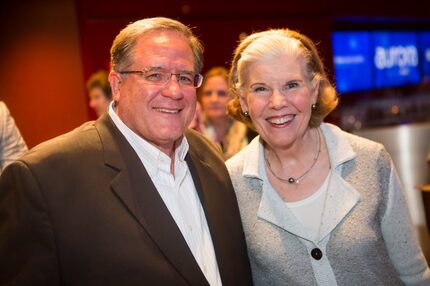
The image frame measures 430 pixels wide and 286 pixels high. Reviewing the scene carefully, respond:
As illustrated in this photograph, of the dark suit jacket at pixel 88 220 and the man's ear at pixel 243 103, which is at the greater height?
the man's ear at pixel 243 103

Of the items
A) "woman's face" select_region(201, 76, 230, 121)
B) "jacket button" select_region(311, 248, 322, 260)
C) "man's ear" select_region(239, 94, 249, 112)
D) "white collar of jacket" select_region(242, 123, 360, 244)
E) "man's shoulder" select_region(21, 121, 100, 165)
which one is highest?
"man's ear" select_region(239, 94, 249, 112)

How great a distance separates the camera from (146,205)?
1.74 meters

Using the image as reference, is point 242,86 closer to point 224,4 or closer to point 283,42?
point 283,42

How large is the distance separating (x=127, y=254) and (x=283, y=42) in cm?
103

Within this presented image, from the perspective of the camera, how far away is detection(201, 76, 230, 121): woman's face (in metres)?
4.27

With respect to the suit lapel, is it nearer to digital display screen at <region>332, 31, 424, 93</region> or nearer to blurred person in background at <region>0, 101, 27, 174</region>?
blurred person in background at <region>0, 101, 27, 174</region>

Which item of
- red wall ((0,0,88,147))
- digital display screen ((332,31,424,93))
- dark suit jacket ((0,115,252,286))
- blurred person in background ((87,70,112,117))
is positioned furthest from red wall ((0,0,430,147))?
dark suit jacket ((0,115,252,286))

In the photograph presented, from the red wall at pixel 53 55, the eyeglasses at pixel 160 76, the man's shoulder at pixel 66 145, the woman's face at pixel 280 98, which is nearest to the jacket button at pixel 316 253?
the woman's face at pixel 280 98

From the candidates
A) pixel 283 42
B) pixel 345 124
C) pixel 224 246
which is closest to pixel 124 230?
pixel 224 246

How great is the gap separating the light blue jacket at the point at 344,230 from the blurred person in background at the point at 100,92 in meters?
2.85

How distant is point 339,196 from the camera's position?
2.04 metres

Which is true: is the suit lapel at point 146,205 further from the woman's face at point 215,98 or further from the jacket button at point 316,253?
the woman's face at point 215,98

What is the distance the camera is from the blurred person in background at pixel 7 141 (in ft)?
10.3

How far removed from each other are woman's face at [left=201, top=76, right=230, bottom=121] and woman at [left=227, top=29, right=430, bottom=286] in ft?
6.75
